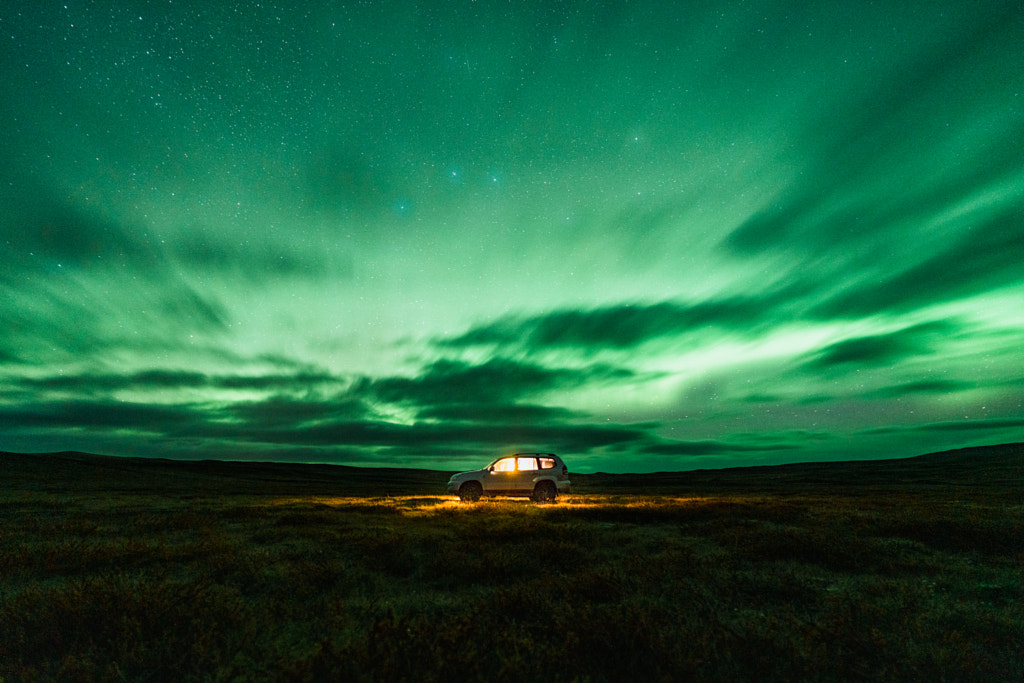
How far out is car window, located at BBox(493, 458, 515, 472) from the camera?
25.4 m

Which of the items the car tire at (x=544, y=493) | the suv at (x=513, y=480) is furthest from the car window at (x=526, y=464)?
the car tire at (x=544, y=493)

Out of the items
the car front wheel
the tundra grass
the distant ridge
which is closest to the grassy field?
the tundra grass

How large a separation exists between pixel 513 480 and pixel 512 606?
19431 millimetres

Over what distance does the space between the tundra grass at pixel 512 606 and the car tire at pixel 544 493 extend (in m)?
12.4

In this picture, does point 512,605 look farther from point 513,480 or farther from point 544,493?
point 544,493

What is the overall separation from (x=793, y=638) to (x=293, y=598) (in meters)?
6.67

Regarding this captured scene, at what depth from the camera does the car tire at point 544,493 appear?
25484 millimetres

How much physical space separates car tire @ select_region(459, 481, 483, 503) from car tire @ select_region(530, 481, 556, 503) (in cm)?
294

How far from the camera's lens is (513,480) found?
2534 cm

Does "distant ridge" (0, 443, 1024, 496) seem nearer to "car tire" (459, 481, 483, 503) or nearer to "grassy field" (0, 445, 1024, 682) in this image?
"car tire" (459, 481, 483, 503)

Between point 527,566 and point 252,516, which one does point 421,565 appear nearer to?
point 527,566

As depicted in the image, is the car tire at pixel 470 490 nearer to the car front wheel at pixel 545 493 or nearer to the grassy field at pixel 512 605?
the car front wheel at pixel 545 493

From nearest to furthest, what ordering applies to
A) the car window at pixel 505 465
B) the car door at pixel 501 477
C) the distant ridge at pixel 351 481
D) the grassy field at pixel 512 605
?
the grassy field at pixel 512 605
the car door at pixel 501 477
the car window at pixel 505 465
the distant ridge at pixel 351 481

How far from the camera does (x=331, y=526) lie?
1489 centimetres
